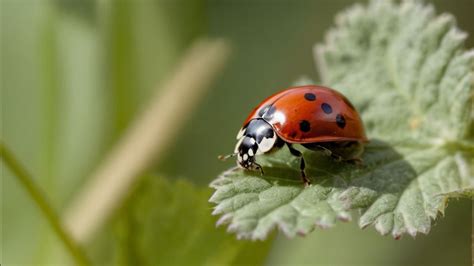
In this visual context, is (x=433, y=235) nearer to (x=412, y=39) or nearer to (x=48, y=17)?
(x=412, y=39)

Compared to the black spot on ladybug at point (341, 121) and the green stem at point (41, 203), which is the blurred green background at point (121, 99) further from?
the black spot on ladybug at point (341, 121)

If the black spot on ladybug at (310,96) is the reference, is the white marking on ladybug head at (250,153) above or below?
below

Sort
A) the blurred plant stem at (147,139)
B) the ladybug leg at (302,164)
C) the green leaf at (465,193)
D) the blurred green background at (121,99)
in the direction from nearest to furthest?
the green leaf at (465,193) → the ladybug leg at (302,164) → the blurred plant stem at (147,139) → the blurred green background at (121,99)

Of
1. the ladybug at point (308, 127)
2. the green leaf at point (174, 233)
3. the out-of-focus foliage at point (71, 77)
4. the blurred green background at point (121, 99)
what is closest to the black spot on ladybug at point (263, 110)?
the ladybug at point (308, 127)

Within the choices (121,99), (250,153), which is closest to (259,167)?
(250,153)

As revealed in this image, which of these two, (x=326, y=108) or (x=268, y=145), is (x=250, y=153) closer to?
(x=268, y=145)

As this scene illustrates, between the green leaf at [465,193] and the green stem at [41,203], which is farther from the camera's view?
the green stem at [41,203]
